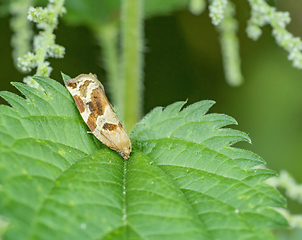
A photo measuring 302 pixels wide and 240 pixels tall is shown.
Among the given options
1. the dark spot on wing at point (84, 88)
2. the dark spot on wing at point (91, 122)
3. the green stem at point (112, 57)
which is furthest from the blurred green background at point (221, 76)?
the dark spot on wing at point (91, 122)

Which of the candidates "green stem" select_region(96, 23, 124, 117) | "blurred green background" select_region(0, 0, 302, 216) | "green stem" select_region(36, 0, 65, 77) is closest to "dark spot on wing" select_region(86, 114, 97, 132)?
"green stem" select_region(36, 0, 65, 77)

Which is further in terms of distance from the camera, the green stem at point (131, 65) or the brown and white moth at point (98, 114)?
the green stem at point (131, 65)

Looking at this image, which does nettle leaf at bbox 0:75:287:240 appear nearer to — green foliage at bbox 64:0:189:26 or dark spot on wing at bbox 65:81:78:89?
dark spot on wing at bbox 65:81:78:89

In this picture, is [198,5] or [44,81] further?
[198,5]

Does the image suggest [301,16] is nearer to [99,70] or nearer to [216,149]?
[99,70]

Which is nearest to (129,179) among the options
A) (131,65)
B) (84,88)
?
(84,88)

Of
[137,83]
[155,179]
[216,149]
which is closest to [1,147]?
[155,179]

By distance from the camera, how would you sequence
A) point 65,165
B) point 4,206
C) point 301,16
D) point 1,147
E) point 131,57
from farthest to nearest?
point 301,16 < point 131,57 < point 65,165 < point 1,147 < point 4,206

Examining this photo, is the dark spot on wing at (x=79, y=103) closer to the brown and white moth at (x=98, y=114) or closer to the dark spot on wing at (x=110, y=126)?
the brown and white moth at (x=98, y=114)
